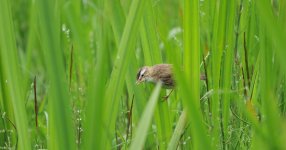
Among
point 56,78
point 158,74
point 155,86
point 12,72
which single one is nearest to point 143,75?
point 158,74

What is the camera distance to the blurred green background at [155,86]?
1.43 m

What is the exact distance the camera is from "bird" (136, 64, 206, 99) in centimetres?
259

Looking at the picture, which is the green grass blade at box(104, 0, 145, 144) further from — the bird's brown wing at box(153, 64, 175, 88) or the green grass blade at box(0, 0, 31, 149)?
the bird's brown wing at box(153, 64, 175, 88)

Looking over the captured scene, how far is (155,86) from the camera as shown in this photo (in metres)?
2.11

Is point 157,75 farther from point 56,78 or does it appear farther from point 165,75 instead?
point 56,78

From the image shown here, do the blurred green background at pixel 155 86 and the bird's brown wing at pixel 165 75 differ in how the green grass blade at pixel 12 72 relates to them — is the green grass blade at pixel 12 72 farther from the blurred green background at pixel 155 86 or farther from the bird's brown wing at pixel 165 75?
the bird's brown wing at pixel 165 75

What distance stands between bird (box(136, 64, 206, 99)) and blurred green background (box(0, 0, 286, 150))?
5 centimetres

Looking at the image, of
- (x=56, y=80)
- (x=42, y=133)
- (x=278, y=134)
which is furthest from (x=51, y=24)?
(x=42, y=133)

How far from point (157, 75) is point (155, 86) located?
22.3 inches

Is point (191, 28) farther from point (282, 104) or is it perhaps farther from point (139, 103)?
point (282, 104)

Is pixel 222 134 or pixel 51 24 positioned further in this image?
pixel 222 134

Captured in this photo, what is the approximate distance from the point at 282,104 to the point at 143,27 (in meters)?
0.62

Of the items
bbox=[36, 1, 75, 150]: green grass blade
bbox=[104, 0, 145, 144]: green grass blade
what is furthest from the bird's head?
bbox=[36, 1, 75, 150]: green grass blade

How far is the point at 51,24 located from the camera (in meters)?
1.54
